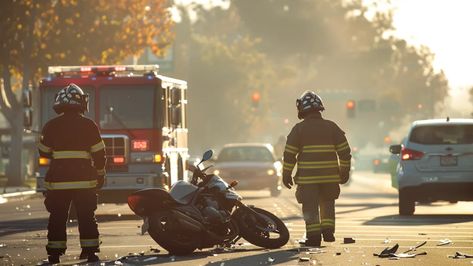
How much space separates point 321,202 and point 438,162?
25.6 ft

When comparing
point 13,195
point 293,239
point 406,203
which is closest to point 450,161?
point 406,203

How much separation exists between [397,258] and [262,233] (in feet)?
6.62

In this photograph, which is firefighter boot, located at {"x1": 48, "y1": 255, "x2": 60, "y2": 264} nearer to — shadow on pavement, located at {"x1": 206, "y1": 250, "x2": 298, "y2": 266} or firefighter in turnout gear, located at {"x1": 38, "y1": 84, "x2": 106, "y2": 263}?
firefighter in turnout gear, located at {"x1": 38, "y1": 84, "x2": 106, "y2": 263}

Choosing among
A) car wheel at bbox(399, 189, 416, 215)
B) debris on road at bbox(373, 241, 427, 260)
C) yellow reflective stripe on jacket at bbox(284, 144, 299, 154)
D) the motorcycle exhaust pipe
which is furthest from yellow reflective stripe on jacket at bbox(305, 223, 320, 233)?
car wheel at bbox(399, 189, 416, 215)

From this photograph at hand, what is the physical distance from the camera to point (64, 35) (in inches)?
1928

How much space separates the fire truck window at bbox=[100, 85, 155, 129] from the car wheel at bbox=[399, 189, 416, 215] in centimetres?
466

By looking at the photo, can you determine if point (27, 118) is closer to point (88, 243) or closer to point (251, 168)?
point (88, 243)

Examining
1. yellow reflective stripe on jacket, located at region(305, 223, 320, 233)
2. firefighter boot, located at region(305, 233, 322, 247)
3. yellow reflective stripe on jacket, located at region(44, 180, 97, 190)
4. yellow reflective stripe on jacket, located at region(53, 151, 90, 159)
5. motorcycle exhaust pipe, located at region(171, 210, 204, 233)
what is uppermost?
yellow reflective stripe on jacket, located at region(53, 151, 90, 159)

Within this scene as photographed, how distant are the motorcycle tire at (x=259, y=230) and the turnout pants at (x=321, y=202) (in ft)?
2.20

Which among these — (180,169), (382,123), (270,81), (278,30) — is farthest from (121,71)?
(382,123)

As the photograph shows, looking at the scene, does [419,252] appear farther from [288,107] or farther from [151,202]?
[288,107]

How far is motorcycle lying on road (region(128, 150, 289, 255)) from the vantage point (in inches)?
662

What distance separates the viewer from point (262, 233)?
17703mm

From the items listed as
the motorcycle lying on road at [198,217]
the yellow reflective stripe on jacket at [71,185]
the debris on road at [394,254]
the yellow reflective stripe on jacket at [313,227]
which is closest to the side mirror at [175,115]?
the yellow reflective stripe on jacket at [313,227]
